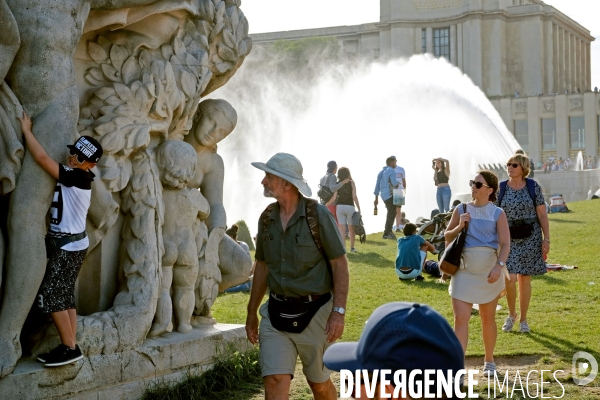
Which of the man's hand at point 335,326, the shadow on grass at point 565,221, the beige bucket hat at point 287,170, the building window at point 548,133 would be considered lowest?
the shadow on grass at point 565,221

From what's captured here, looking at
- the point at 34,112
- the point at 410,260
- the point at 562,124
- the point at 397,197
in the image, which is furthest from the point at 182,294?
the point at 562,124

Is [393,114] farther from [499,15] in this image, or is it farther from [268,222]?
A: [499,15]

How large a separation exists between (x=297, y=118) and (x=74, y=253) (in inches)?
2290

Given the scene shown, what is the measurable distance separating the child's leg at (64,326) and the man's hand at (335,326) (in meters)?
1.73

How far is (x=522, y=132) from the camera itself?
255 ft

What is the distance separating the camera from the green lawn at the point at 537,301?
902 cm

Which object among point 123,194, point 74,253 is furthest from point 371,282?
point 74,253

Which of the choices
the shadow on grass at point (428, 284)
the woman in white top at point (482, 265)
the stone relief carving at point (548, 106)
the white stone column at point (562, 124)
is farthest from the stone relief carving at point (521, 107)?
the woman in white top at point (482, 265)

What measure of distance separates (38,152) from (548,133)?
245 feet

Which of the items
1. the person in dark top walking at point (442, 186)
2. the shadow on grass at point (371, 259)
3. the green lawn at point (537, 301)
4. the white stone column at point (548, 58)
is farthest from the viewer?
the white stone column at point (548, 58)

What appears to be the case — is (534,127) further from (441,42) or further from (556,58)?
(556,58)

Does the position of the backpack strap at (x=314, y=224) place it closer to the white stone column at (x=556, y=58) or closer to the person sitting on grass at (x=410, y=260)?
the person sitting on grass at (x=410, y=260)

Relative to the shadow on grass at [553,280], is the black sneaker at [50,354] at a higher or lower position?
higher

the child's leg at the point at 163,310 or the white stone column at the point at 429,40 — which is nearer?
the child's leg at the point at 163,310
